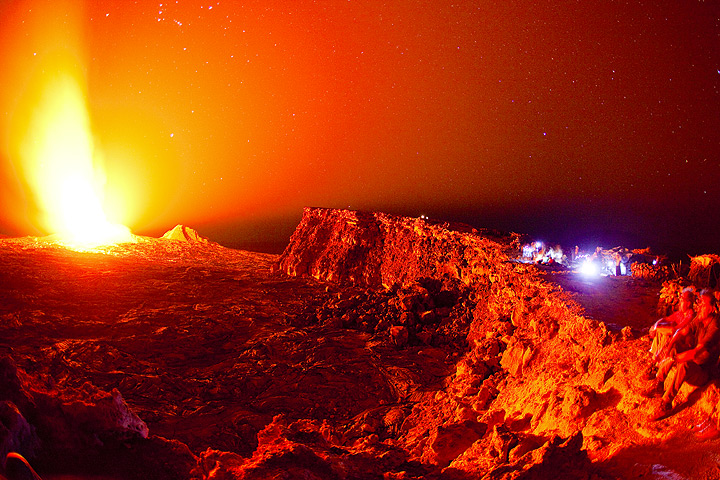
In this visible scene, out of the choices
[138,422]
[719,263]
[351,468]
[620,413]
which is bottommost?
[351,468]

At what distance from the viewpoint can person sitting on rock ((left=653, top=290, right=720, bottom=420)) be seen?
168 inches

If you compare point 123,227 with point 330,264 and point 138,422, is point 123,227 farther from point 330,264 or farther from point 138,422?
point 138,422

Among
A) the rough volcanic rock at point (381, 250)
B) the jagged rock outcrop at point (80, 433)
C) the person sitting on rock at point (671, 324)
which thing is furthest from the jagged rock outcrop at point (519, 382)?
the jagged rock outcrop at point (80, 433)

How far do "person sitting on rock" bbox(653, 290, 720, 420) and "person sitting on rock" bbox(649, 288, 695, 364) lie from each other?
12 cm

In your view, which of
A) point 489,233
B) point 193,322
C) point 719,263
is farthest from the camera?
point 489,233

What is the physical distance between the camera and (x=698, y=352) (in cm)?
433

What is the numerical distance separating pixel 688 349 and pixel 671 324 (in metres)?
0.36

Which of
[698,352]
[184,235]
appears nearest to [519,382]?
[698,352]

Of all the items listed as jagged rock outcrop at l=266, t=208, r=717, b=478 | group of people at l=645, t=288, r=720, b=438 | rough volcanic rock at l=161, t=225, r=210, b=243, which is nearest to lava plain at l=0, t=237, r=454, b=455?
jagged rock outcrop at l=266, t=208, r=717, b=478

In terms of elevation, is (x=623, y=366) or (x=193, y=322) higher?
(x=623, y=366)

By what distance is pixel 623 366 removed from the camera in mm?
5391

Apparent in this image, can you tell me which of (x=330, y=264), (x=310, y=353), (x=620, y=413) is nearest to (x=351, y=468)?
(x=620, y=413)

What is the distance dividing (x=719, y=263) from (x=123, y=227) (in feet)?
123

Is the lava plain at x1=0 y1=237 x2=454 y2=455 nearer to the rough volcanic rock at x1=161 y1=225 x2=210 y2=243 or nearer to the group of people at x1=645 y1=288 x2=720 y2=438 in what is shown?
the group of people at x1=645 y1=288 x2=720 y2=438
